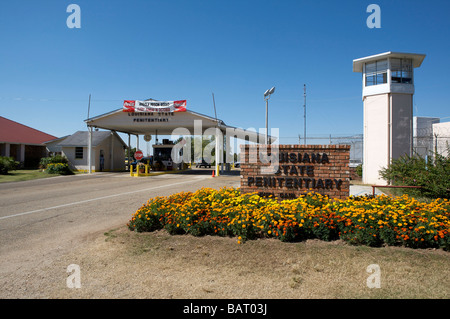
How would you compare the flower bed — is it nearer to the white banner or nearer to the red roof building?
the white banner

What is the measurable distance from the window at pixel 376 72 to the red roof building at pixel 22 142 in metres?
35.4

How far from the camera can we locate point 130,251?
17.2 feet

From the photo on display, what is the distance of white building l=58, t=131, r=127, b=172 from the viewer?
1218 inches

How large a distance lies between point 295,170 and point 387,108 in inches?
468

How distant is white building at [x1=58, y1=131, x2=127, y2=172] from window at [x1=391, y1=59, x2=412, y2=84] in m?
26.0

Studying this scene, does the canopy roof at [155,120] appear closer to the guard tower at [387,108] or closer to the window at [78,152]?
the window at [78,152]

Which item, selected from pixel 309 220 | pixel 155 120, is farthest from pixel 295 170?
pixel 155 120

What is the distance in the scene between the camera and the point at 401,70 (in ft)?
56.3

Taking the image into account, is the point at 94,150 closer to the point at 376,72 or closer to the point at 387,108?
the point at 376,72

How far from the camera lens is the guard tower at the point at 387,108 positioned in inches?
659

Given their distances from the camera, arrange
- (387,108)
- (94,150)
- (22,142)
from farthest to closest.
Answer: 1. (22,142)
2. (94,150)
3. (387,108)

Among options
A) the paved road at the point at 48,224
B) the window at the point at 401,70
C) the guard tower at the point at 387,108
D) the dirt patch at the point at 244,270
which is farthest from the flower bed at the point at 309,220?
the window at the point at 401,70

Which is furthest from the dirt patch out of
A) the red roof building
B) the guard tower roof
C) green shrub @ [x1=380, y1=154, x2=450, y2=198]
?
the red roof building
